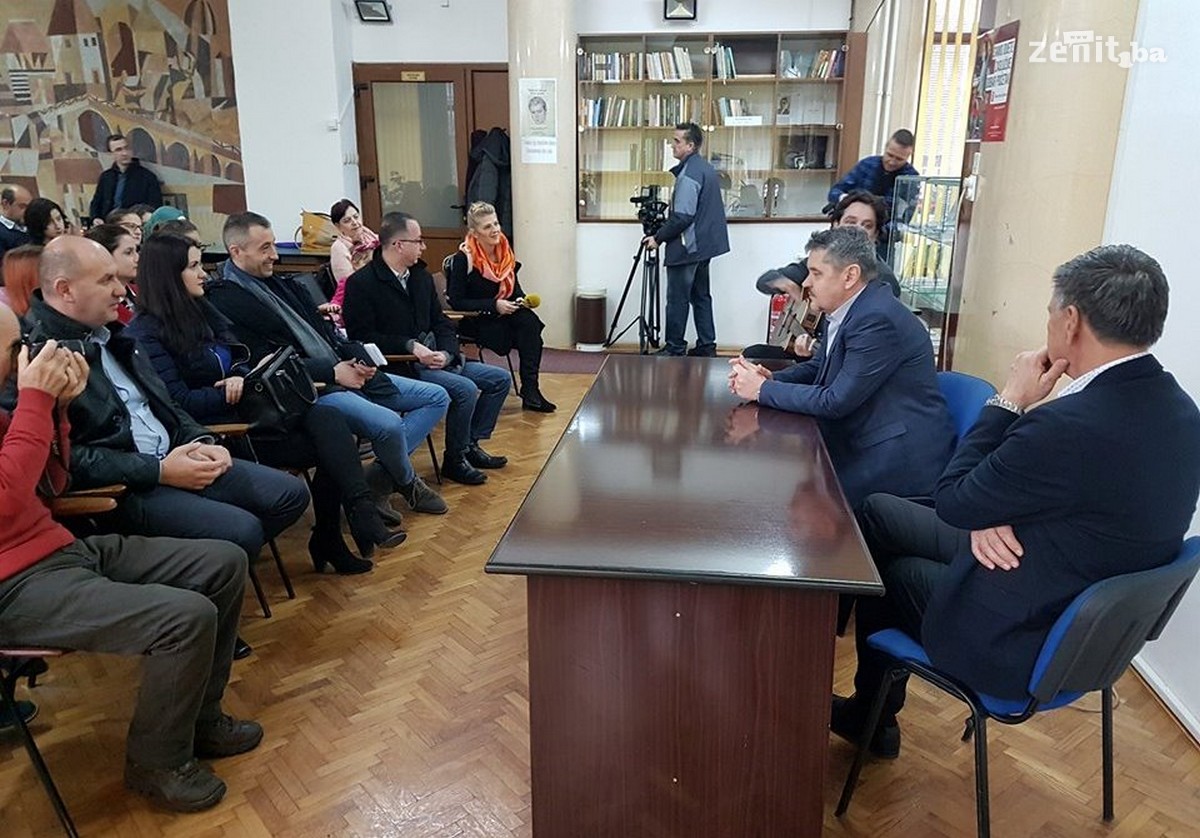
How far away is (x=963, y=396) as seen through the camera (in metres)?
2.53

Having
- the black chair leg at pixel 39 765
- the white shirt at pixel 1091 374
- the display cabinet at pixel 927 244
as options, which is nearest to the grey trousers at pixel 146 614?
the black chair leg at pixel 39 765

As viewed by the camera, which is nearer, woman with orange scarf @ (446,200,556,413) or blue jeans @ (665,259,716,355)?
woman with orange scarf @ (446,200,556,413)

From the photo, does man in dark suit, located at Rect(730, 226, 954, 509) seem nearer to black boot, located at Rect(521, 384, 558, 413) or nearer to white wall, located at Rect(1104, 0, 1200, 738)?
white wall, located at Rect(1104, 0, 1200, 738)

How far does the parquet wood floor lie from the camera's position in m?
1.96

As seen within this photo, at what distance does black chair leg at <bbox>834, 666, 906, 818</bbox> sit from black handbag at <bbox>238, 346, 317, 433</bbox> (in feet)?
6.91

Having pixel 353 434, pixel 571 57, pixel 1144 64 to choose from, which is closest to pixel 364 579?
pixel 353 434

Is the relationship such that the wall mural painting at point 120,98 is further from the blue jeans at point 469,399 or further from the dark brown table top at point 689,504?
the dark brown table top at point 689,504

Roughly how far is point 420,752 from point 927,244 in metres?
3.24

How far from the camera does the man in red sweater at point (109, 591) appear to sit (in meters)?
1.81

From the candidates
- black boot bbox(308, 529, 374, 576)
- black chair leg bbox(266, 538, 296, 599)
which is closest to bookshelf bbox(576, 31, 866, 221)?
black boot bbox(308, 529, 374, 576)

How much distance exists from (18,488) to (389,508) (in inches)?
76.9

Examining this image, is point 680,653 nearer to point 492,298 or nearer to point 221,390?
point 221,390

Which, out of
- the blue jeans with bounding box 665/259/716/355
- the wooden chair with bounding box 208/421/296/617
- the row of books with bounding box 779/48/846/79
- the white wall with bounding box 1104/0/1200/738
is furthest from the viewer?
the row of books with bounding box 779/48/846/79

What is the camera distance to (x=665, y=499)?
1.80 metres
